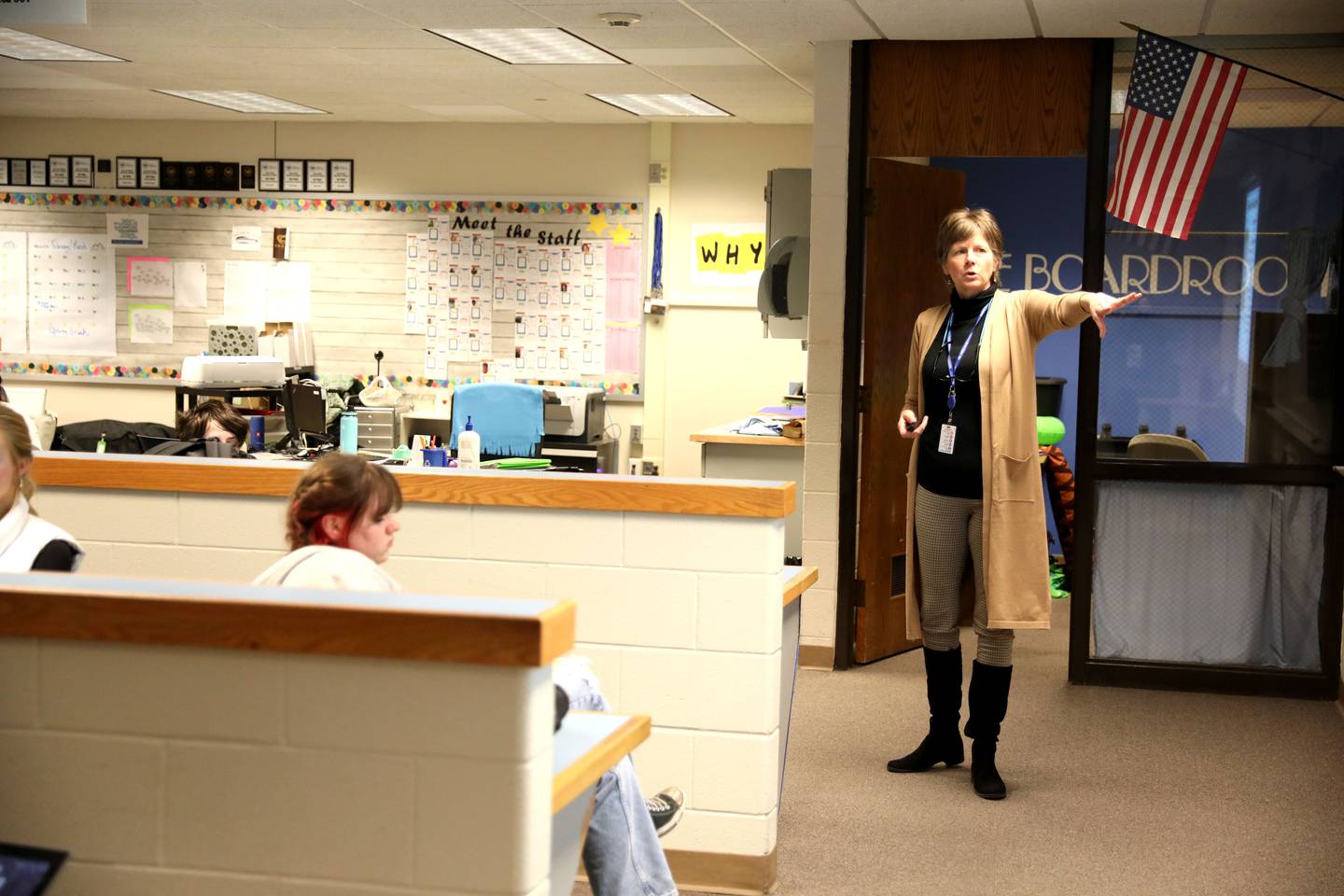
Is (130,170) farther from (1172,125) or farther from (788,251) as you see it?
(1172,125)

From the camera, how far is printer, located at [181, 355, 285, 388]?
8.03m

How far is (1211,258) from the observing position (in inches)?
213

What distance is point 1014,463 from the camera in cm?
395

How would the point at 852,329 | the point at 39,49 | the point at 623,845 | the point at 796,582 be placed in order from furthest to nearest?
the point at 39,49 < the point at 852,329 < the point at 796,582 < the point at 623,845

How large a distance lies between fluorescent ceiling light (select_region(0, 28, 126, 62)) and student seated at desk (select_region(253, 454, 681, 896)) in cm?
490

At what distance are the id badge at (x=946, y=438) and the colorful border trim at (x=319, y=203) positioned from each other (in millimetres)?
5257

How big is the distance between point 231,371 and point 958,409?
5243mm

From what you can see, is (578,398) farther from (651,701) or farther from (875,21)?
(651,701)

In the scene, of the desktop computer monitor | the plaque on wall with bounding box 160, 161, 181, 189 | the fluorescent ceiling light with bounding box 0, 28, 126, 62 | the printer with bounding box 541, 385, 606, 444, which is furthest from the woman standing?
the plaque on wall with bounding box 160, 161, 181, 189

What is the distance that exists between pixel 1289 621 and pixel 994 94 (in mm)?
2288

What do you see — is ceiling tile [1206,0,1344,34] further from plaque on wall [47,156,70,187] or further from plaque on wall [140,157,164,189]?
plaque on wall [47,156,70,187]

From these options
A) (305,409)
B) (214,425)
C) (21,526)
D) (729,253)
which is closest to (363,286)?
(305,409)

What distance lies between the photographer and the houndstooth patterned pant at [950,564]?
404 centimetres

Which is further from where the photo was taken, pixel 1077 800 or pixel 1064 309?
pixel 1077 800
